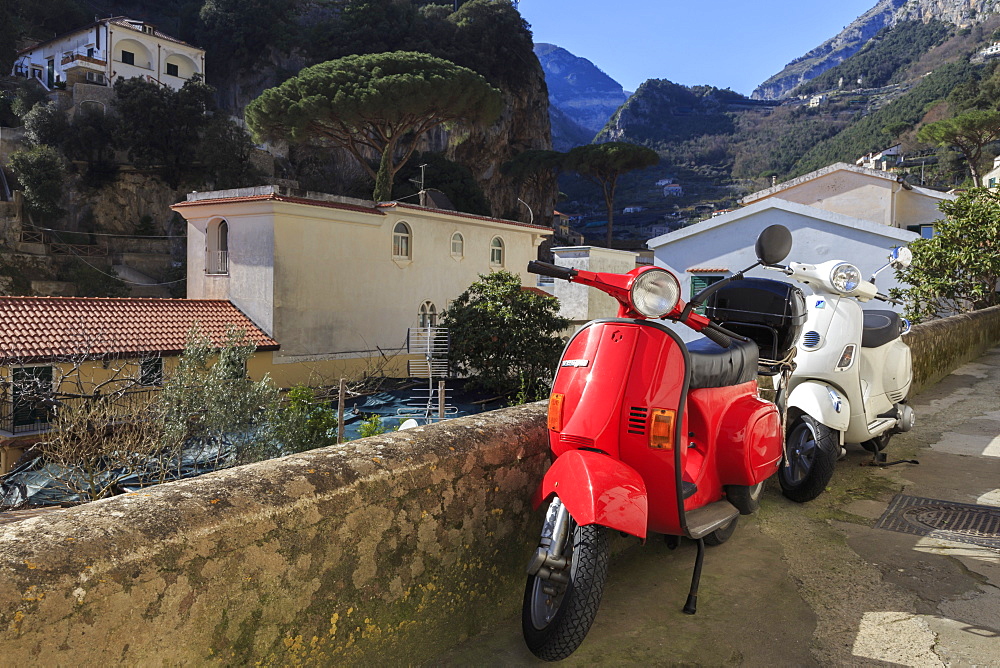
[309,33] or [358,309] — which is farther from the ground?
[309,33]

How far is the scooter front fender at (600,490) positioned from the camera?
2.40 metres

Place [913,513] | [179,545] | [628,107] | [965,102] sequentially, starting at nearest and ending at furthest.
Answer: [179,545]
[913,513]
[965,102]
[628,107]

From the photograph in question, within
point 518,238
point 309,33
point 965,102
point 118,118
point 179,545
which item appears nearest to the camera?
point 179,545

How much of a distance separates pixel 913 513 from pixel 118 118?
159 feet

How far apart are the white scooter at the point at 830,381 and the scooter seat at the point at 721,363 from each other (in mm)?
1232

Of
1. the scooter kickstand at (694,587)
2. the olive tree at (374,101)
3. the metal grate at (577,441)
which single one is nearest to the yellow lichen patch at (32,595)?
the metal grate at (577,441)

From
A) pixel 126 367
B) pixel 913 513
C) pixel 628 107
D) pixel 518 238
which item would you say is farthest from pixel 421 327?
pixel 628 107

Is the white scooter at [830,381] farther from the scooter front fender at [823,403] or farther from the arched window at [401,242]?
the arched window at [401,242]

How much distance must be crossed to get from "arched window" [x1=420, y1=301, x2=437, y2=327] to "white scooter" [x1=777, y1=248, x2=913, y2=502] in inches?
860

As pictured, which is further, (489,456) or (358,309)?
(358,309)

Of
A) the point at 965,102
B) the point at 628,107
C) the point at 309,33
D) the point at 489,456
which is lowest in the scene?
the point at 489,456

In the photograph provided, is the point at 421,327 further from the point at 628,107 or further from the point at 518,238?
the point at 628,107

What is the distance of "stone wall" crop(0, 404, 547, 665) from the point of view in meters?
1.54

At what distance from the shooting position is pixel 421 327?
26406 millimetres
